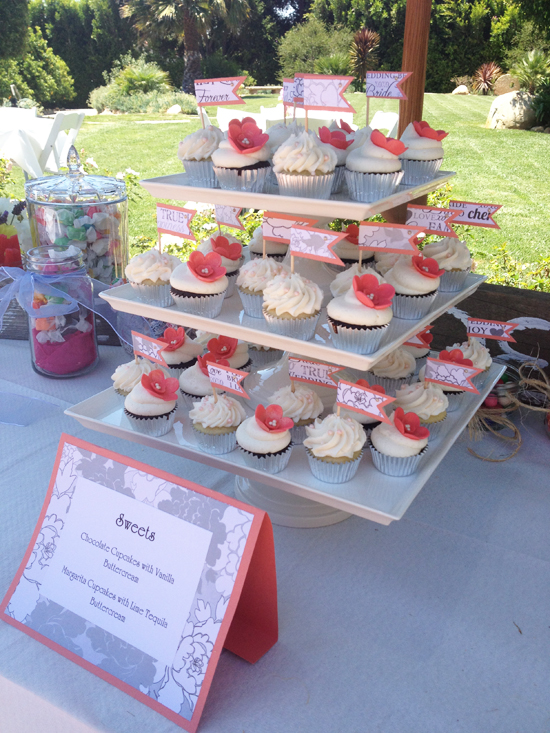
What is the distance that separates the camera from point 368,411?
116 centimetres

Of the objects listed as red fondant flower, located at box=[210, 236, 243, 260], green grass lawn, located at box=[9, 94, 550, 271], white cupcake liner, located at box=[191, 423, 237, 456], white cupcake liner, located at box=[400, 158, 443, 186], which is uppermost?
white cupcake liner, located at box=[400, 158, 443, 186]

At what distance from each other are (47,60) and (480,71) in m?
9.76

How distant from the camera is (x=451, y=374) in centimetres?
134

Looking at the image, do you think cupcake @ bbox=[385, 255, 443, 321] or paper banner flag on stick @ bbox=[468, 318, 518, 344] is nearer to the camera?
cupcake @ bbox=[385, 255, 443, 321]

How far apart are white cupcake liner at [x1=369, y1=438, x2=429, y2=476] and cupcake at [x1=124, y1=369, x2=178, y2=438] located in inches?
18.9

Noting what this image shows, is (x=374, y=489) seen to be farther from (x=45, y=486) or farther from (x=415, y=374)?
(x=45, y=486)

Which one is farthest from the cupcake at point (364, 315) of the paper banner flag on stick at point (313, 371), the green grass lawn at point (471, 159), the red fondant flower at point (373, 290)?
the green grass lawn at point (471, 159)

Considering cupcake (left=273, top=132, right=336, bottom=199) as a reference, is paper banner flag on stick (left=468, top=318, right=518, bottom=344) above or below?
below

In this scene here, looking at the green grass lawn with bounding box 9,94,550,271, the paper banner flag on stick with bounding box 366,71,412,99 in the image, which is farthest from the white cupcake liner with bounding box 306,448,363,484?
the green grass lawn with bounding box 9,94,550,271

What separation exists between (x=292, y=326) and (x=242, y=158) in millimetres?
362

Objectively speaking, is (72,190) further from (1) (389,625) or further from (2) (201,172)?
(1) (389,625)

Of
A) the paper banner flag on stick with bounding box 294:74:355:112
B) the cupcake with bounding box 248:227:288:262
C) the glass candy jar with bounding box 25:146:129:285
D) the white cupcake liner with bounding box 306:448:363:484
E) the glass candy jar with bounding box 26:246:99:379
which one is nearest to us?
the paper banner flag on stick with bounding box 294:74:355:112

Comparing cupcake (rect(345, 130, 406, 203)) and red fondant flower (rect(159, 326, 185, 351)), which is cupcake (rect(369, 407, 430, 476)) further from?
red fondant flower (rect(159, 326, 185, 351))

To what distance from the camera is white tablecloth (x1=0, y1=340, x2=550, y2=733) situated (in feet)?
3.15
